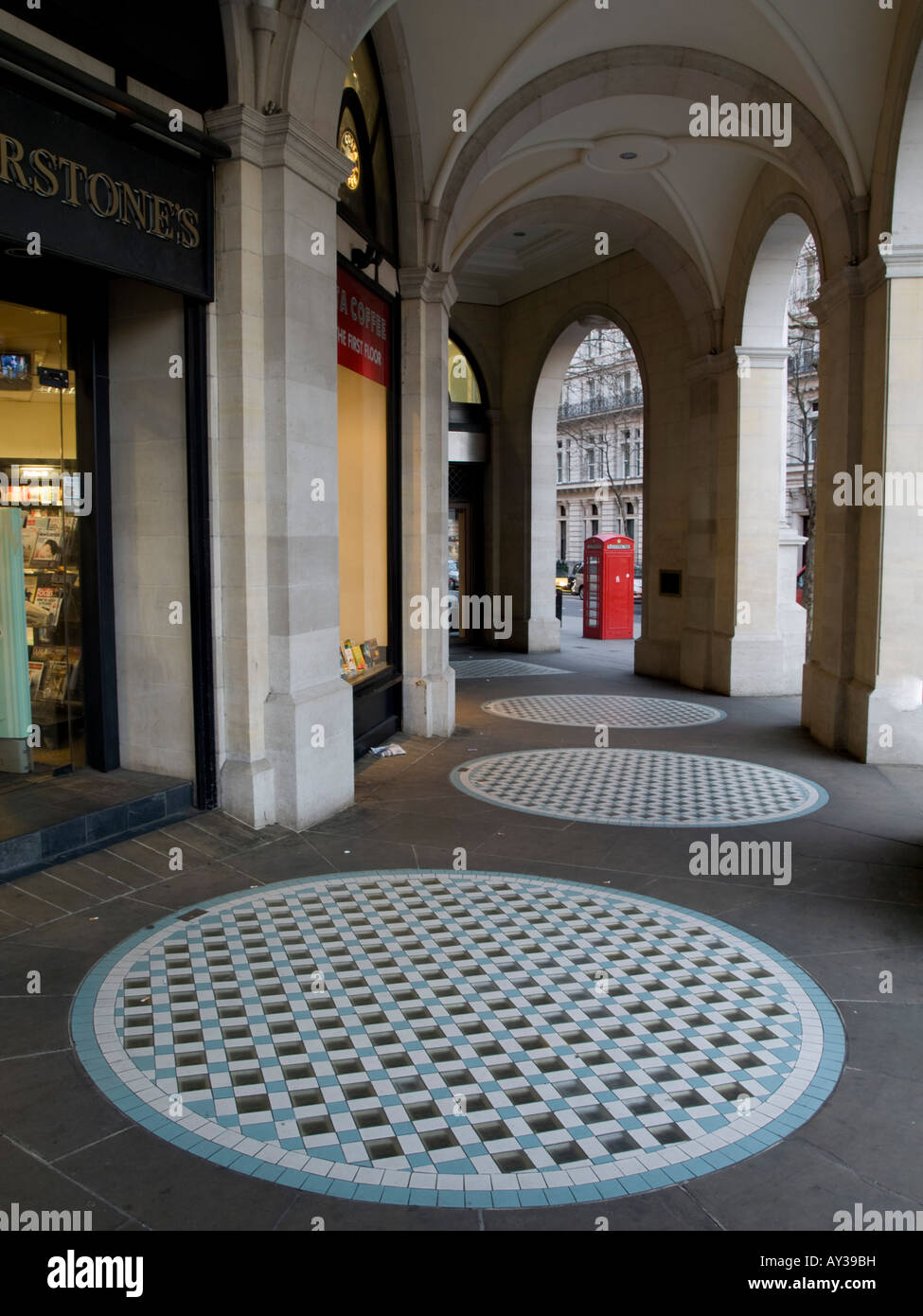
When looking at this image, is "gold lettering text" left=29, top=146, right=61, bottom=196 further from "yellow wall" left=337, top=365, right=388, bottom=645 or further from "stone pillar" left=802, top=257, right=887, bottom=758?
"stone pillar" left=802, top=257, right=887, bottom=758

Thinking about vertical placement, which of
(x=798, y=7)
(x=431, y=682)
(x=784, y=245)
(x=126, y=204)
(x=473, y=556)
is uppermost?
(x=798, y=7)

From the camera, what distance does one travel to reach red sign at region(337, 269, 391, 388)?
8711 mm

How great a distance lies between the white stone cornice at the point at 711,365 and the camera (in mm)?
13641

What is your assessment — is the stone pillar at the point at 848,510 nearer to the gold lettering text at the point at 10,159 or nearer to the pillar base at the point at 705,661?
the pillar base at the point at 705,661

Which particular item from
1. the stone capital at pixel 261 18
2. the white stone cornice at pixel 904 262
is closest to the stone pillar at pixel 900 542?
the white stone cornice at pixel 904 262

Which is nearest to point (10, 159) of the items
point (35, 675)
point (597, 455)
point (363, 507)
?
point (35, 675)

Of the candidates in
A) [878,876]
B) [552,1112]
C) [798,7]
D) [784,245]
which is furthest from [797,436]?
[552,1112]

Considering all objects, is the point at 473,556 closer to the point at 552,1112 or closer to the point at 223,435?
the point at 223,435

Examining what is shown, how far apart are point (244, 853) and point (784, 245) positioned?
1067 cm

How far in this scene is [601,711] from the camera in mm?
12430

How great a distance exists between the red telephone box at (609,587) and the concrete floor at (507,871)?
36.4 ft

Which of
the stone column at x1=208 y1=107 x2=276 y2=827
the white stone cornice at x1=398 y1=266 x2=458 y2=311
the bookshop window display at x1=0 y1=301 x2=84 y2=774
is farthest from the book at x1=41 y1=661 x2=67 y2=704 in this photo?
the white stone cornice at x1=398 y1=266 x2=458 y2=311
